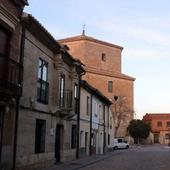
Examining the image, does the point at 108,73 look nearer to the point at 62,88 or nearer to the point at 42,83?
the point at 62,88

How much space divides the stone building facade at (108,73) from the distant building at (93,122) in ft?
→ 82.5

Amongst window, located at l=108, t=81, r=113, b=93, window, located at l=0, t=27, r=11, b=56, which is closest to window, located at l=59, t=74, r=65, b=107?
window, located at l=0, t=27, r=11, b=56

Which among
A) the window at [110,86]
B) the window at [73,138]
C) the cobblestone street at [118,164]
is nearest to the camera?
the cobblestone street at [118,164]

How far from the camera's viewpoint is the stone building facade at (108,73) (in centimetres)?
7575

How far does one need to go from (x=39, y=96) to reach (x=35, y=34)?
3118mm

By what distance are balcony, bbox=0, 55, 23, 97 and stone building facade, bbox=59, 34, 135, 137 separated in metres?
56.8

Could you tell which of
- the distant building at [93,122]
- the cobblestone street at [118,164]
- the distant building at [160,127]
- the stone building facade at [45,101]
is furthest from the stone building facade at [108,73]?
the stone building facade at [45,101]

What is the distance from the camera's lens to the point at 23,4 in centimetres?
1828

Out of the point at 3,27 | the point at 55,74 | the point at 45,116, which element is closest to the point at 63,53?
the point at 55,74

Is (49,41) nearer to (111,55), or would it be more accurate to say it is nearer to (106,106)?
(106,106)

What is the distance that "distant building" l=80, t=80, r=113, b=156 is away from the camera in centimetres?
3409

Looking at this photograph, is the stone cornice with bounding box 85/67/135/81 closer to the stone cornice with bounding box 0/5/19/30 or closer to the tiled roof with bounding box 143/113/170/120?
the tiled roof with bounding box 143/113/170/120

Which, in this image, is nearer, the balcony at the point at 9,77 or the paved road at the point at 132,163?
the balcony at the point at 9,77

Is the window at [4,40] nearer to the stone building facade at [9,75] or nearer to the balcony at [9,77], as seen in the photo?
the stone building facade at [9,75]
